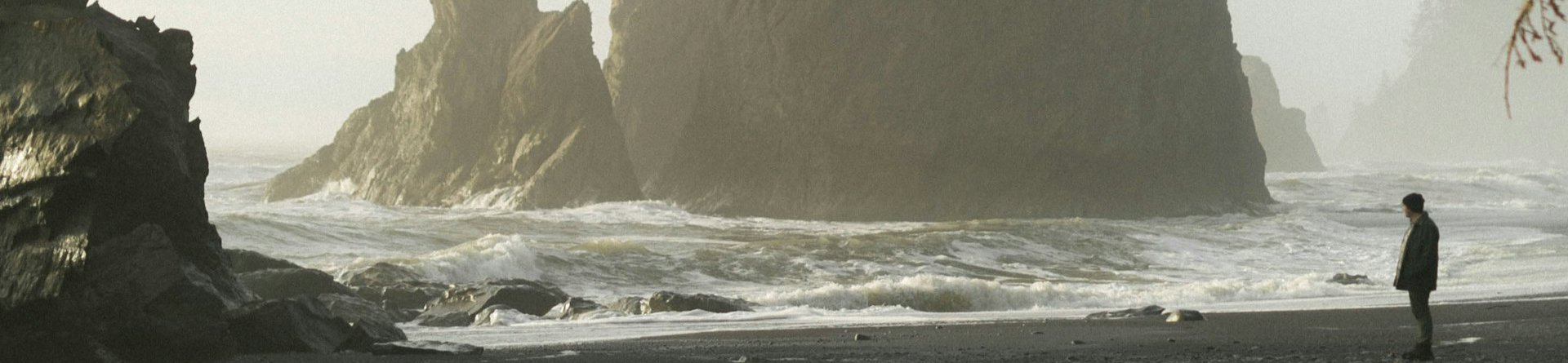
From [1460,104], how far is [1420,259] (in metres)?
155

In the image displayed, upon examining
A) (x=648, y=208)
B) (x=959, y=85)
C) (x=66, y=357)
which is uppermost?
(x=959, y=85)

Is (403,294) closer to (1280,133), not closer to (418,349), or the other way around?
(418,349)

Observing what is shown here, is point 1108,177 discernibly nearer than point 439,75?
Yes

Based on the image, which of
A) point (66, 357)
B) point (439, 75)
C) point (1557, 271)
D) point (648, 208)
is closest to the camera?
point (66, 357)

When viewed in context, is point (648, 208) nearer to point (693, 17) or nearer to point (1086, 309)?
point (693, 17)

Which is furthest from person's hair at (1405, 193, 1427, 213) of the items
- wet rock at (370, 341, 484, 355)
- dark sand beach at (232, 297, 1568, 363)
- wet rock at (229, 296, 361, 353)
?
wet rock at (229, 296, 361, 353)

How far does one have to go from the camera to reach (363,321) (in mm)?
12680

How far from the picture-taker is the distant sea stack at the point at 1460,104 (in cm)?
14600

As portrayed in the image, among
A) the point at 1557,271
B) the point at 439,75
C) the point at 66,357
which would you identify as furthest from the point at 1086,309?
the point at 439,75

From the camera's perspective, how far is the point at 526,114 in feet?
147

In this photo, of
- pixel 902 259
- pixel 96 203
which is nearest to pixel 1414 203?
pixel 96 203

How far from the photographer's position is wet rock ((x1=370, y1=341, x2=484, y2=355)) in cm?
1208

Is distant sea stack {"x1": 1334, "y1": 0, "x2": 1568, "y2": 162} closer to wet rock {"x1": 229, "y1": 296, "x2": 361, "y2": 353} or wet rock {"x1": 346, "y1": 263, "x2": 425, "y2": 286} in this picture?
wet rock {"x1": 346, "y1": 263, "x2": 425, "y2": 286}

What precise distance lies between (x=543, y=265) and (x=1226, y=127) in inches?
924
